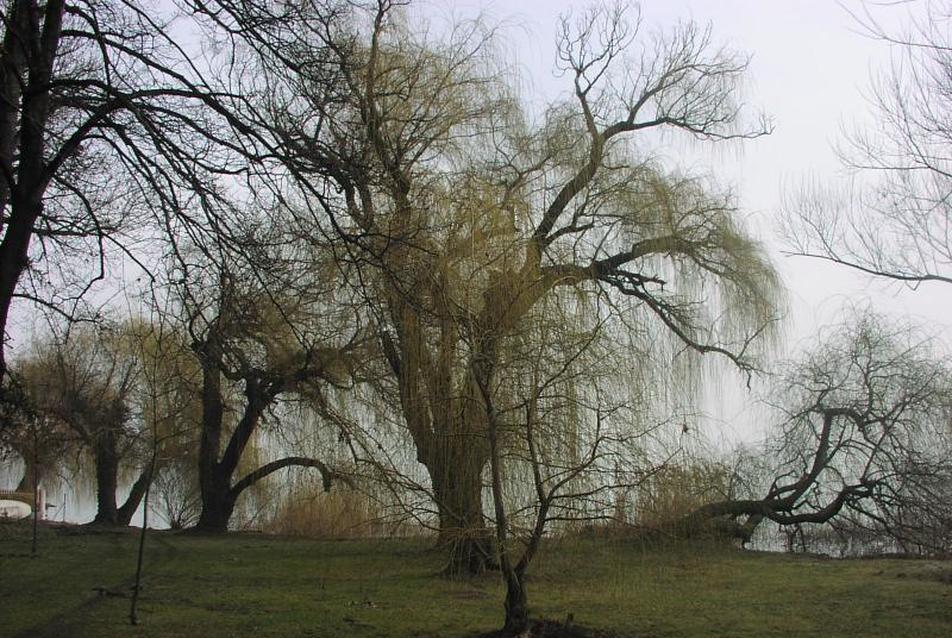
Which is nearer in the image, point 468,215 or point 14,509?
point 468,215

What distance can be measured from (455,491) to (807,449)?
7.05m

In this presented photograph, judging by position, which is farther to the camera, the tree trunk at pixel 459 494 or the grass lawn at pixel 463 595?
the grass lawn at pixel 463 595

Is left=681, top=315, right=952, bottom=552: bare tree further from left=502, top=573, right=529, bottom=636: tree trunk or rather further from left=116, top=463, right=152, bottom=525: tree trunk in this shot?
left=116, top=463, right=152, bottom=525: tree trunk

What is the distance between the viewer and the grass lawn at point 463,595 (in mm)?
6844

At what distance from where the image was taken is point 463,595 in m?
8.56

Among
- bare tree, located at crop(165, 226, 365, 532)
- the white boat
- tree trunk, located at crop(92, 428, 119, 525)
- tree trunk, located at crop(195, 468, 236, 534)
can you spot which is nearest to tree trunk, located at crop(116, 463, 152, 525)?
tree trunk, located at crop(92, 428, 119, 525)

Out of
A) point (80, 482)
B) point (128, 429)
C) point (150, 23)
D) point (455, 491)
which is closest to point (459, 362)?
point (455, 491)

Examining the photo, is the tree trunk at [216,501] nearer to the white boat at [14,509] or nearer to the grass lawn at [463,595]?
the white boat at [14,509]

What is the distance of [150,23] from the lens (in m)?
6.12

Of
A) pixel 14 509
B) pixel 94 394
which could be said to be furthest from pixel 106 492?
pixel 94 394

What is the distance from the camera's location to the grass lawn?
684cm

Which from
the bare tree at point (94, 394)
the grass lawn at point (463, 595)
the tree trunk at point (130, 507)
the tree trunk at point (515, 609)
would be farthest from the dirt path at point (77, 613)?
the tree trunk at point (130, 507)

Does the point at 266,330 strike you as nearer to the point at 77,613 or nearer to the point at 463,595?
the point at 77,613

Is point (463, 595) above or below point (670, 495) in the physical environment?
below
